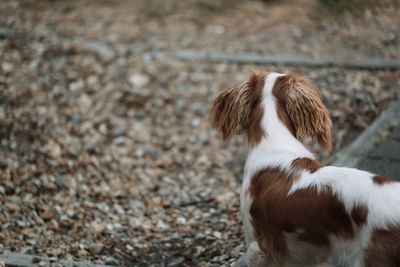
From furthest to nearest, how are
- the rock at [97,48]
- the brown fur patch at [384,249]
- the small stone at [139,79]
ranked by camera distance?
the rock at [97,48], the small stone at [139,79], the brown fur patch at [384,249]

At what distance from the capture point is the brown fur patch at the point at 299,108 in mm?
3533

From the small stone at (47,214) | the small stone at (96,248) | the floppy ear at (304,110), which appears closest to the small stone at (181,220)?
the small stone at (96,248)

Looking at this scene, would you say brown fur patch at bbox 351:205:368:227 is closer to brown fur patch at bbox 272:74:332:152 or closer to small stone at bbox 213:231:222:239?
brown fur patch at bbox 272:74:332:152

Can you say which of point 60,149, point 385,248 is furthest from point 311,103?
point 60,149

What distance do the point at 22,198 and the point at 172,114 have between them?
5.88 ft

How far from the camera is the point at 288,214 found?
3.03m

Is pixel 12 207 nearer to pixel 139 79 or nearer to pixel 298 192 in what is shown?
pixel 139 79

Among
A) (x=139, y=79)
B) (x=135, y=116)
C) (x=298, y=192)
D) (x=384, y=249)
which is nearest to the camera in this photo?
(x=384, y=249)

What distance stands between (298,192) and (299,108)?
64 centimetres

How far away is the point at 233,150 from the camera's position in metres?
5.76

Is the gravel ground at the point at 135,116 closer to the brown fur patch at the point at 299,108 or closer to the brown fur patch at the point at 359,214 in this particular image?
the brown fur patch at the point at 299,108

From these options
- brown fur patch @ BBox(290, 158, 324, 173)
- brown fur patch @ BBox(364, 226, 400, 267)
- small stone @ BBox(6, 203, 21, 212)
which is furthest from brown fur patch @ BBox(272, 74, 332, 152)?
small stone @ BBox(6, 203, 21, 212)

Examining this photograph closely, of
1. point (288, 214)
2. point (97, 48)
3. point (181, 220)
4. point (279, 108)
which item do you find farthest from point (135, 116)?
point (288, 214)

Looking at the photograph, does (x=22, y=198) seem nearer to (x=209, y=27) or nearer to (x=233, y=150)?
(x=233, y=150)
